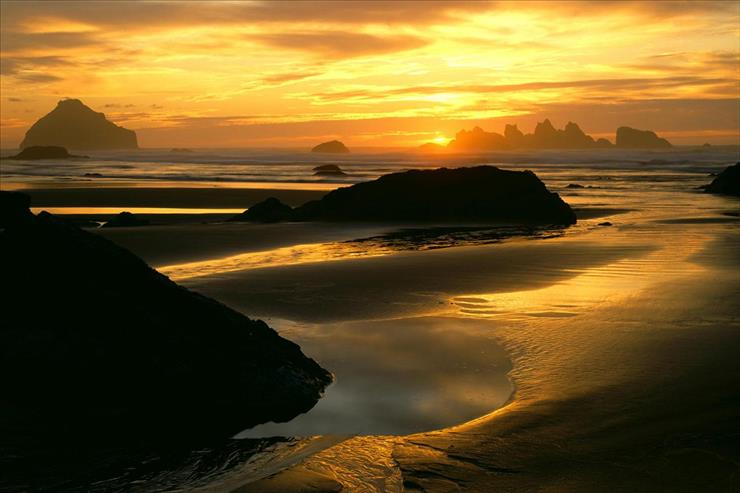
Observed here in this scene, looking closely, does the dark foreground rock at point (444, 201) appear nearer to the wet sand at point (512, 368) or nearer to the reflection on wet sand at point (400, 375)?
the wet sand at point (512, 368)

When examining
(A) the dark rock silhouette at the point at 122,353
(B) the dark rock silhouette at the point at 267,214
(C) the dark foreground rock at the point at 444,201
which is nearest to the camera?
(A) the dark rock silhouette at the point at 122,353

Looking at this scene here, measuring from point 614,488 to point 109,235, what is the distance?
19.2 m

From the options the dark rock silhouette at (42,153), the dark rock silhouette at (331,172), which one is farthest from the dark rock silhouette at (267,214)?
the dark rock silhouette at (42,153)

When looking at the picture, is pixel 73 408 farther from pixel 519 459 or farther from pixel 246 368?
pixel 519 459

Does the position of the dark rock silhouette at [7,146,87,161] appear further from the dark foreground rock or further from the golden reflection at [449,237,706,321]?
the golden reflection at [449,237,706,321]

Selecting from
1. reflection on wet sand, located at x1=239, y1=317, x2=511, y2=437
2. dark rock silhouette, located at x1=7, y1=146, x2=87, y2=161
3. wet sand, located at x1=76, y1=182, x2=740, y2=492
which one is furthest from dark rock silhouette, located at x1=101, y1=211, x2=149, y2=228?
dark rock silhouette, located at x1=7, y1=146, x2=87, y2=161

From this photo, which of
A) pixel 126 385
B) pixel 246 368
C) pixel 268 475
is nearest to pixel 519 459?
pixel 268 475

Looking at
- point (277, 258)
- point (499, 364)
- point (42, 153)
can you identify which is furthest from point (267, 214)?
point (42, 153)

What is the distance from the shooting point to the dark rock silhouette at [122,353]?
7051mm

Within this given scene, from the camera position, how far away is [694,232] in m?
23.0

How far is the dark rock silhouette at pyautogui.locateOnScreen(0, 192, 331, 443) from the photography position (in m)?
7.05

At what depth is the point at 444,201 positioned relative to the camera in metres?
29.5

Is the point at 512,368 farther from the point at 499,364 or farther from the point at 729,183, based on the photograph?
the point at 729,183

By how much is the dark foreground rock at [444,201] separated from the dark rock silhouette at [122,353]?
21.0 metres
